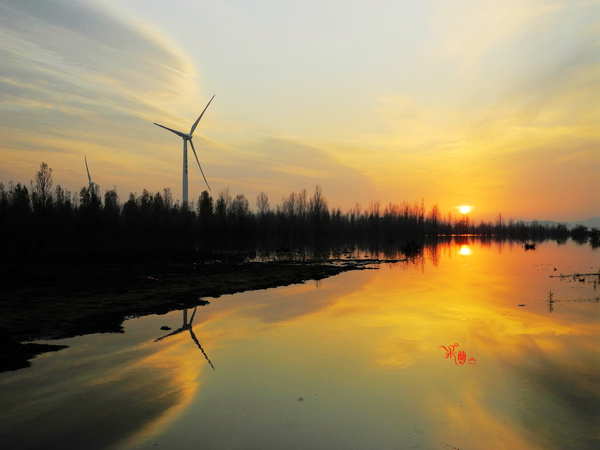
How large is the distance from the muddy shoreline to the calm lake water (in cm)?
114

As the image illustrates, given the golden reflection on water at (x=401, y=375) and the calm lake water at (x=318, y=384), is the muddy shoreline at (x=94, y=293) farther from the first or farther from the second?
the golden reflection on water at (x=401, y=375)

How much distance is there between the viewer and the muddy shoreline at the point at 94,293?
13.8 metres

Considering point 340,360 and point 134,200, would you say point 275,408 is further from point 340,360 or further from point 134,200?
point 134,200

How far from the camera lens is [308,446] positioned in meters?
6.80

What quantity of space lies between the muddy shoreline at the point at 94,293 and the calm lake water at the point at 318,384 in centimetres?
114

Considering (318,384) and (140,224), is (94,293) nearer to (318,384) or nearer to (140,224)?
(318,384)

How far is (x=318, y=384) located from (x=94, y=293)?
16460 millimetres

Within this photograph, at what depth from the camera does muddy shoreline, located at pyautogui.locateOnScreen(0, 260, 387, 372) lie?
45.3 feet

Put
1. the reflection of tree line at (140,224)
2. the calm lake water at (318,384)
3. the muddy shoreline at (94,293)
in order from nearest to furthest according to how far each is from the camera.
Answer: the calm lake water at (318,384) < the muddy shoreline at (94,293) < the reflection of tree line at (140,224)

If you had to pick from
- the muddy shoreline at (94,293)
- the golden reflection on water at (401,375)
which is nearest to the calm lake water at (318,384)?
the golden reflection on water at (401,375)

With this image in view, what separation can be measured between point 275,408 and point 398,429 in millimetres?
2490

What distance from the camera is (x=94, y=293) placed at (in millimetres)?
21406

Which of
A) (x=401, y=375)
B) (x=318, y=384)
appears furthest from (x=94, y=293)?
(x=401, y=375)

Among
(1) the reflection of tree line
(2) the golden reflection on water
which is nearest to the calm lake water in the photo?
(2) the golden reflection on water
